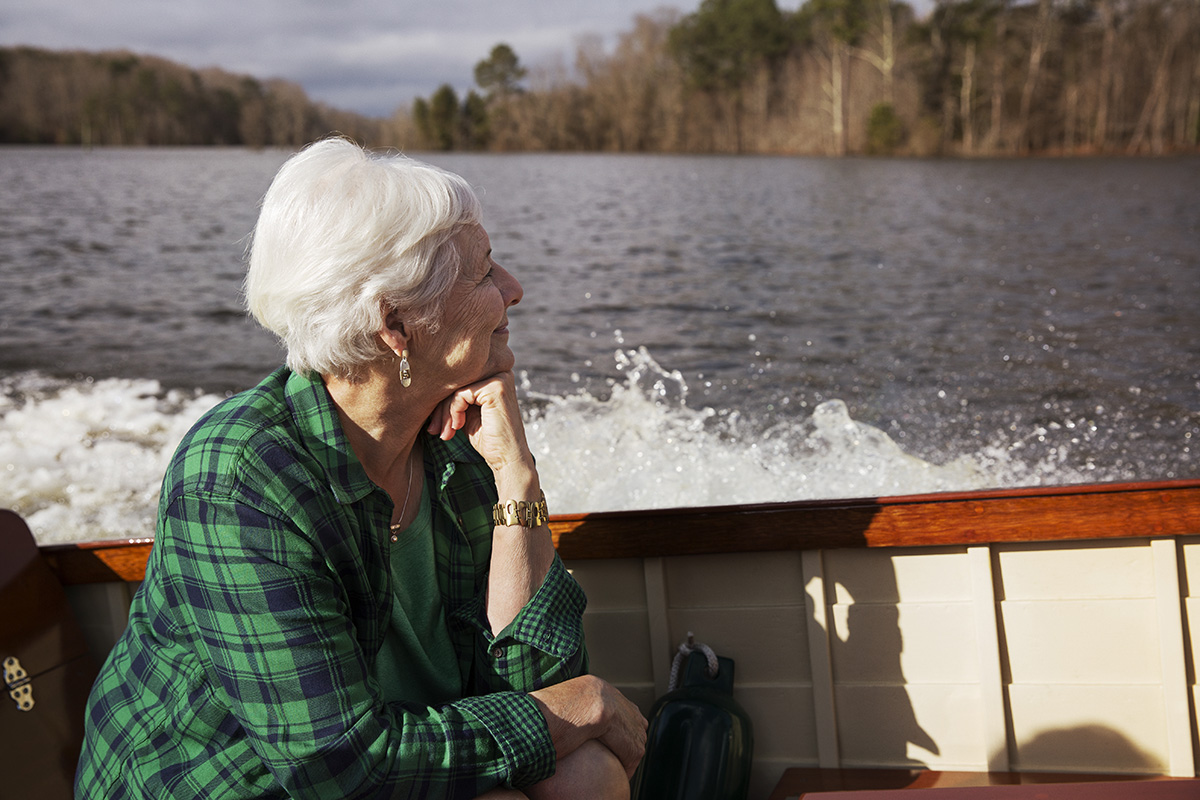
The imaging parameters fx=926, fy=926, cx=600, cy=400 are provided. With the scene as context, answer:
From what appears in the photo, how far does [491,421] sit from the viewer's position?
3.47 feet

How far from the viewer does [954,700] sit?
1380 mm

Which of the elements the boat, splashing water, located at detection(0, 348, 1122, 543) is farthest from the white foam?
the boat

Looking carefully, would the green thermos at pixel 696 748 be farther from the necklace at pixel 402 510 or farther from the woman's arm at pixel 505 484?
the necklace at pixel 402 510

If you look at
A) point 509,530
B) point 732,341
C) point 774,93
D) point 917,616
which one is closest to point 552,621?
point 509,530

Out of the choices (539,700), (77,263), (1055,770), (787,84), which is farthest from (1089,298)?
(787,84)

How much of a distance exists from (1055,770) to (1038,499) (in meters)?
0.43

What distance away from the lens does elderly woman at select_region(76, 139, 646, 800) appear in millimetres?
827

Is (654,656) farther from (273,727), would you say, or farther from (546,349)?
(546,349)

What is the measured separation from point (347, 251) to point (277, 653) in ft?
1.24

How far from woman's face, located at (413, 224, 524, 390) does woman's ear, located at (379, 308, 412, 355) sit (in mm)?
22

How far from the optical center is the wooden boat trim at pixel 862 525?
1.26 m

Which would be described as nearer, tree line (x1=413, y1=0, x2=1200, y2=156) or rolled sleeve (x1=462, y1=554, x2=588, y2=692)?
rolled sleeve (x1=462, y1=554, x2=588, y2=692)

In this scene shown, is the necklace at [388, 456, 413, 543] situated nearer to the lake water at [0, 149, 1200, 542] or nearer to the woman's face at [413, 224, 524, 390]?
the woman's face at [413, 224, 524, 390]

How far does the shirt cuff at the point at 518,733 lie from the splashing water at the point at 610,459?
2384 millimetres
